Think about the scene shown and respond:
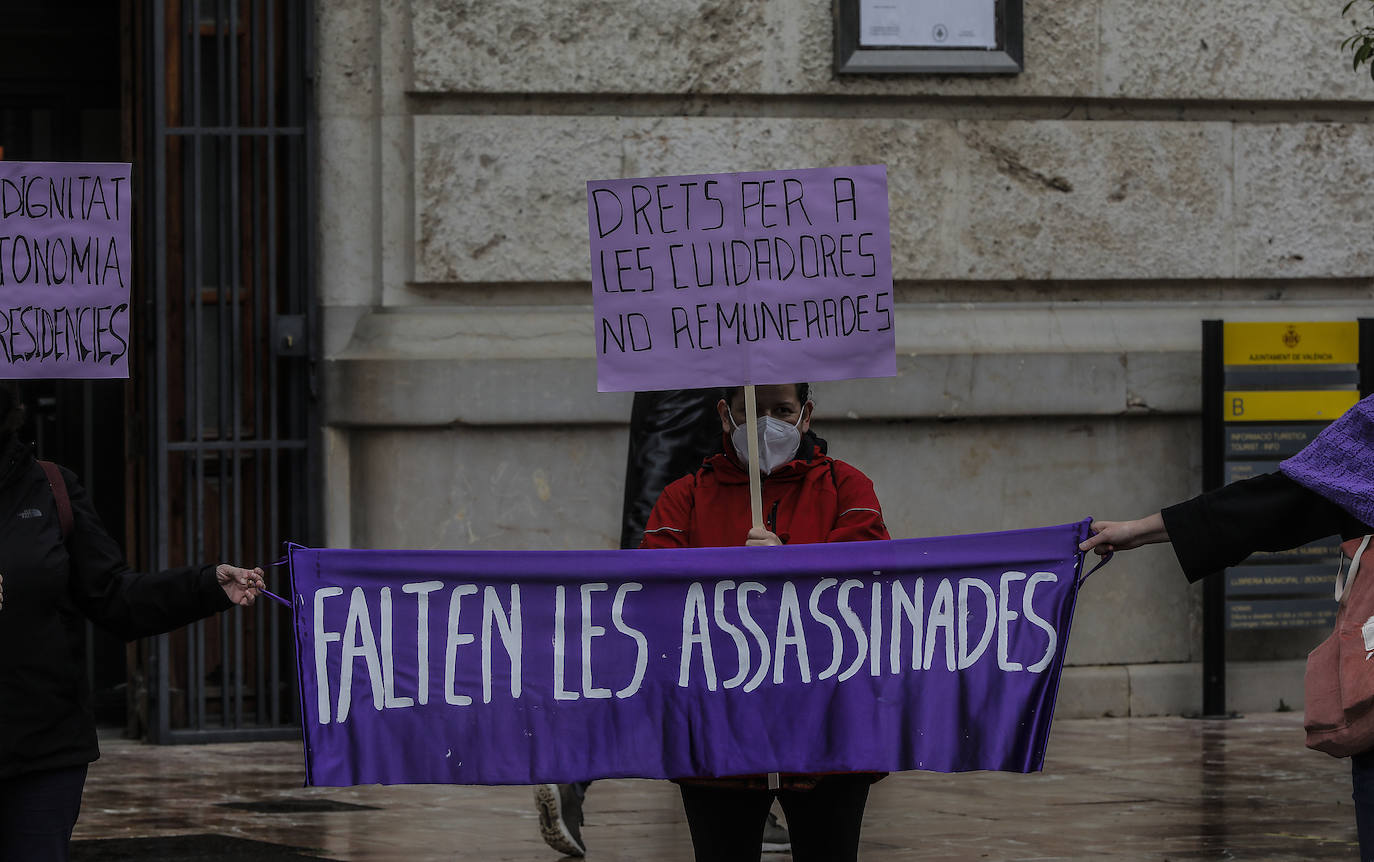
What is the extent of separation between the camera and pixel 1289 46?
1001 cm

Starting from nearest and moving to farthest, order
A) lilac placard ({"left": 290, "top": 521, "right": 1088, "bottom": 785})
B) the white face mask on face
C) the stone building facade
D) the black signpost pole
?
the white face mask on face → lilac placard ({"left": 290, "top": 521, "right": 1088, "bottom": 785}) → the stone building facade → the black signpost pole

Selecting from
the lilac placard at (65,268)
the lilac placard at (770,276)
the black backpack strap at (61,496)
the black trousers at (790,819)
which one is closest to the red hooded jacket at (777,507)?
the lilac placard at (770,276)

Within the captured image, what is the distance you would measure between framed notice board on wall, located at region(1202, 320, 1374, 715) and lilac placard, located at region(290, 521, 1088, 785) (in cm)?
509

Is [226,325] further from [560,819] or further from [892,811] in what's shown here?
[892,811]

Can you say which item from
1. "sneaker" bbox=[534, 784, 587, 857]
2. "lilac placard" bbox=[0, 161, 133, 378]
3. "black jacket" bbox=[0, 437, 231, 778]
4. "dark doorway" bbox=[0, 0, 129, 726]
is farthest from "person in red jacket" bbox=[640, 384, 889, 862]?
"dark doorway" bbox=[0, 0, 129, 726]

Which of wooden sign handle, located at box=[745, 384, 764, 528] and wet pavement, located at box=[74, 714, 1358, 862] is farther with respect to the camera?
wet pavement, located at box=[74, 714, 1358, 862]

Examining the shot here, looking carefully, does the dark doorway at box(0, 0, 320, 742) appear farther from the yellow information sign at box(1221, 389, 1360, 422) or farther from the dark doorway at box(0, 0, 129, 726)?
the yellow information sign at box(1221, 389, 1360, 422)

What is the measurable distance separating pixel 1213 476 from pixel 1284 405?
48 cm

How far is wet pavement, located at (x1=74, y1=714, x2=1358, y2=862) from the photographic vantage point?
22.0ft

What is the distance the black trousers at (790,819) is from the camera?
14.4 feet

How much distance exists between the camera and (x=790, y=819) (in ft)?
14.7

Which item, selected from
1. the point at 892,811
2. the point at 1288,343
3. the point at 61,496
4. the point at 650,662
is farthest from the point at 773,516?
the point at 1288,343

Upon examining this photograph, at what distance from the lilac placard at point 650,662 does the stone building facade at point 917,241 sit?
4.53m

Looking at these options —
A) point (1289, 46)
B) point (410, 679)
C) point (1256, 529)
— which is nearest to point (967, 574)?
point (1256, 529)
